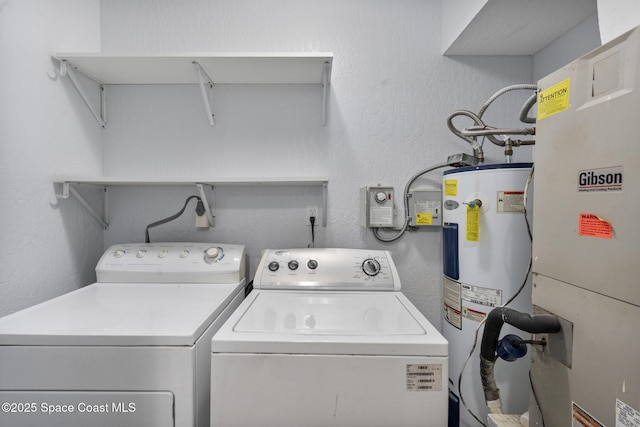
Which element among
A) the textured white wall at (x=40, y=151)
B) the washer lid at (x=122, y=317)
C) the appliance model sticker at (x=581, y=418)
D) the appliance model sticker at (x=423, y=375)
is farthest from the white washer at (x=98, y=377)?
the appliance model sticker at (x=581, y=418)

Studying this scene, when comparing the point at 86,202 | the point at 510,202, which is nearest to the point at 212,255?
the point at 86,202

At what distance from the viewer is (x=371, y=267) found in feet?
4.29

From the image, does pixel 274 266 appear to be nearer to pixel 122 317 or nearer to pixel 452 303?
pixel 122 317

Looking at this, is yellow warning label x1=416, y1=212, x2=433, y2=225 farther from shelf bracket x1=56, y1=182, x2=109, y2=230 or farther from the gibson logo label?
shelf bracket x1=56, y1=182, x2=109, y2=230

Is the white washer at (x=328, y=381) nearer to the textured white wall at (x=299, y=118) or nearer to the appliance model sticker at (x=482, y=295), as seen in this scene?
the appliance model sticker at (x=482, y=295)

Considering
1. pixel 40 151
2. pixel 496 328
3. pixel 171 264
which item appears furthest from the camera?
pixel 171 264

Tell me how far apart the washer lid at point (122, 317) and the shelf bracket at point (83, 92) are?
2.95 ft

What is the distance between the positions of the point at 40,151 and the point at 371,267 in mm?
1527

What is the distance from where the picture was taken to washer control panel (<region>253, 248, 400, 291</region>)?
1.26 metres

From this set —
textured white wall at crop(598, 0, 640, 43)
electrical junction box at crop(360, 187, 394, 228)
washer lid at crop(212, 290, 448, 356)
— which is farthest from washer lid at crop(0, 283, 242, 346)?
textured white wall at crop(598, 0, 640, 43)

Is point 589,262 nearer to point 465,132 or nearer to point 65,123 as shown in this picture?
point 465,132

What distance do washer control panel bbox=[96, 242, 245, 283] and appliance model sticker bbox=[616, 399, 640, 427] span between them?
1.24 m

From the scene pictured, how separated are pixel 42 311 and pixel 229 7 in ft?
5.35

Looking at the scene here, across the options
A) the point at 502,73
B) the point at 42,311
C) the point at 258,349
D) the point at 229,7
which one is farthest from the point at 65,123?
the point at 502,73
